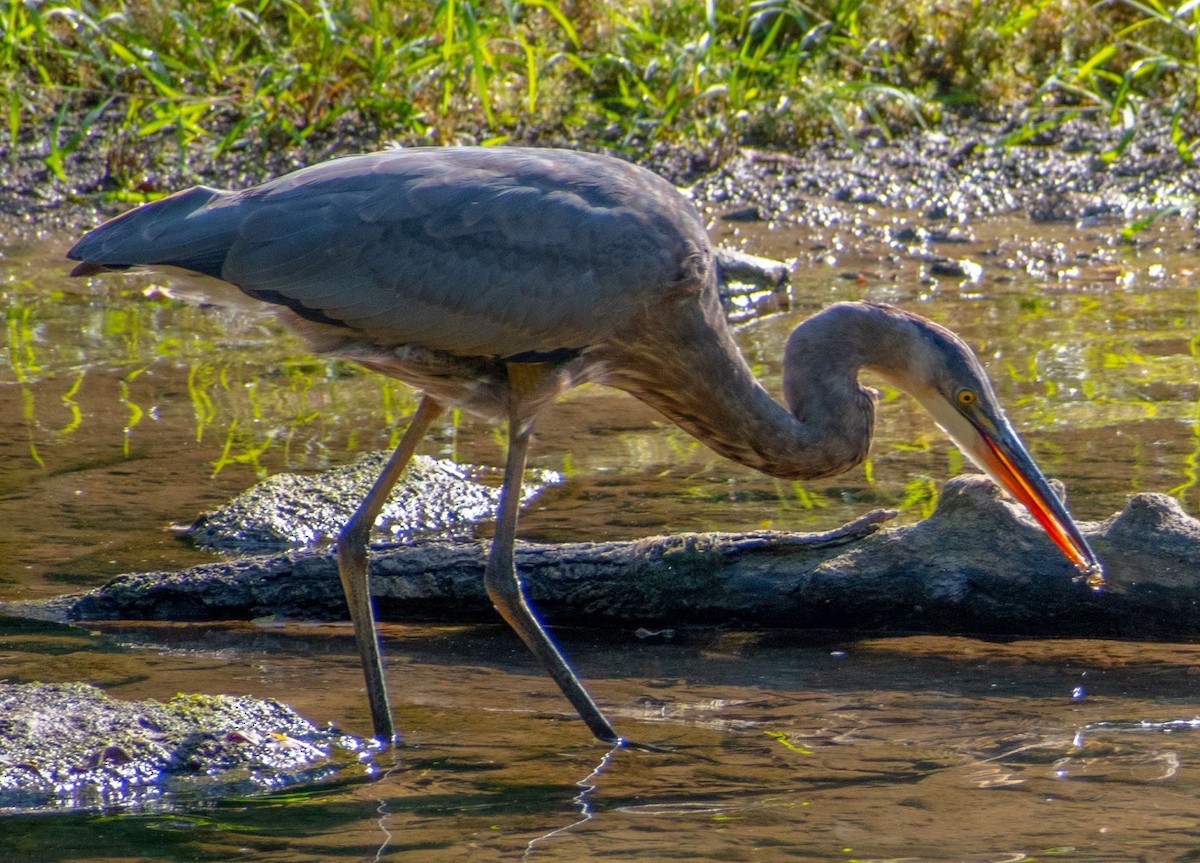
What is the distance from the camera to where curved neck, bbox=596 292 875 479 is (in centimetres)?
490

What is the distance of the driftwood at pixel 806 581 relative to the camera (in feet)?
15.7

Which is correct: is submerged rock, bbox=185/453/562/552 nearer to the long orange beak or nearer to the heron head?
the heron head

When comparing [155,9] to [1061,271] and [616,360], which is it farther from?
[616,360]

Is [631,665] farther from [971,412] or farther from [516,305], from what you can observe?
[971,412]

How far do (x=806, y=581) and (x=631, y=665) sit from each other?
557 millimetres

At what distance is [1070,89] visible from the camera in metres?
11.5

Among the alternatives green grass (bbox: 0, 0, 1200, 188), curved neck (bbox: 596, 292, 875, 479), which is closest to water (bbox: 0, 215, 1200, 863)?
curved neck (bbox: 596, 292, 875, 479)

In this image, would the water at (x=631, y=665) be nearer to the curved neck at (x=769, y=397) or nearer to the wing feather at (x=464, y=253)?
the curved neck at (x=769, y=397)

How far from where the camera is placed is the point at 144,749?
12.6 ft

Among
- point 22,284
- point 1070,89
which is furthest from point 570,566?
point 1070,89

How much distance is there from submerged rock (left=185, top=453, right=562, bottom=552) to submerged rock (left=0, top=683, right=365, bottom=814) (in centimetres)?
179

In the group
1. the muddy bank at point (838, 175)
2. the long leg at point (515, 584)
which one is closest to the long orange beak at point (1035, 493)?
the long leg at point (515, 584)

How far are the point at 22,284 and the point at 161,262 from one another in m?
5.61

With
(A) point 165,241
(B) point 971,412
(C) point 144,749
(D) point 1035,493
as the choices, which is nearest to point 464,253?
(A) point 165,241
